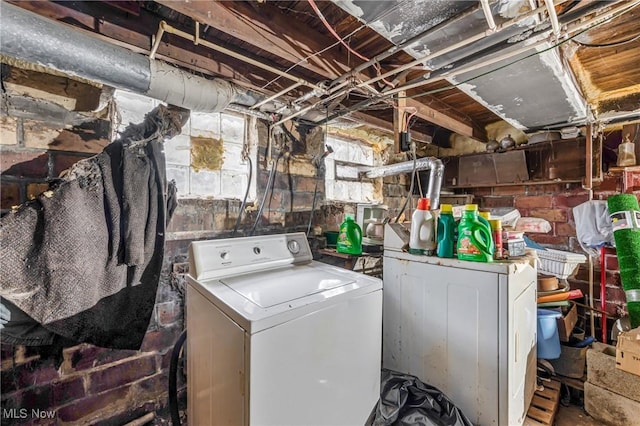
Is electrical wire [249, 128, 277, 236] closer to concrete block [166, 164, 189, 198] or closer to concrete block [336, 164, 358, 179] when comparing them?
concrete block [166, 164, 189, 198]

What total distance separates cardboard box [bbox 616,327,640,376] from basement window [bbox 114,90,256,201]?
2223mm

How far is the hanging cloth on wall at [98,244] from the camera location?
1.03 m

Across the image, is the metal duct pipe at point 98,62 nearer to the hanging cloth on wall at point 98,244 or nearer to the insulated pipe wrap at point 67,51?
the insulated pipe wrap at point 67,51

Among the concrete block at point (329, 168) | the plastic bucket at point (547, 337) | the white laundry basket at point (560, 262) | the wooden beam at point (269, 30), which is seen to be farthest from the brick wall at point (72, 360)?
the white laundry basket at point (560, 262)

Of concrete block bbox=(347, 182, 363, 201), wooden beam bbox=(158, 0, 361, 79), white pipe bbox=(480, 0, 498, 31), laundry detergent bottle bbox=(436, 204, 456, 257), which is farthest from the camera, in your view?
concrete block bbox=(347, 182, 363, 201)

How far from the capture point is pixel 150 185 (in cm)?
131

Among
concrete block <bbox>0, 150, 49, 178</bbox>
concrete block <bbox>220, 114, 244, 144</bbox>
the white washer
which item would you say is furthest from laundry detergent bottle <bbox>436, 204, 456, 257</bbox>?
concrete block <bbox>0, 150, 49, 178</bbox>

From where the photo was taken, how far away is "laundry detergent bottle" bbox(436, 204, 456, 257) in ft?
4.51

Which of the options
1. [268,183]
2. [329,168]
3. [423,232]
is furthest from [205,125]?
[423,232]

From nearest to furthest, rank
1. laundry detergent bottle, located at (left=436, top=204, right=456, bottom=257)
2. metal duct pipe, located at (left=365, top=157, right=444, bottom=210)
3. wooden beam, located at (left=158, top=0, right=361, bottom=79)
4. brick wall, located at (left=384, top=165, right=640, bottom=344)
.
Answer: wooden beam, located at (left=158, top=0, right=361, bottom=79)
laundry detergent bottle, located at (left=436, top=204, right=456, bottom=257)
metal duct pipe, located at (left=365, top=157, right=444, bottom=210)
brick wall, located at (left=384, top=165, right=640, bottom=344)

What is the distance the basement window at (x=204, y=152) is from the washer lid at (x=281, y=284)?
2.01 ft

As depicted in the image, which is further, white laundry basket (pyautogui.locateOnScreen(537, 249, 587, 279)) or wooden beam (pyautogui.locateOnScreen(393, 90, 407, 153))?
white laundry basket (pyautogui.locateOnScreen(537, 249, 587, 279))

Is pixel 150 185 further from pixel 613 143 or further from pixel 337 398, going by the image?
pixel 613 143

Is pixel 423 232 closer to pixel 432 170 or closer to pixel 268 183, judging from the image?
pixel 432 170
